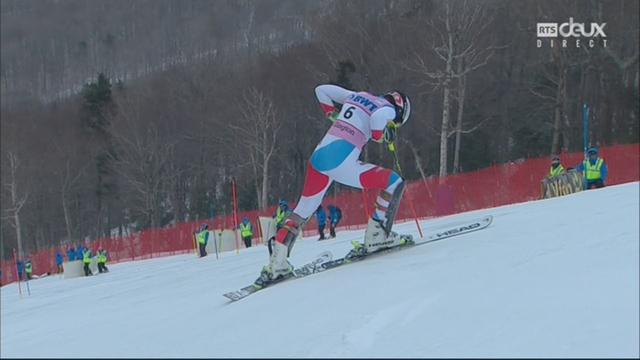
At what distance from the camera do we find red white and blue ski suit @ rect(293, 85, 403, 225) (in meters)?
7.75

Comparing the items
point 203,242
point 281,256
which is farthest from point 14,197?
point 281,256

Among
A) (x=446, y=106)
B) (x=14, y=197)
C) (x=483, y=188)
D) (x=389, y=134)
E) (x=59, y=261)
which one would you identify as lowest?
(x=59, y=261)

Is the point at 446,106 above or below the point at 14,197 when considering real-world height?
above

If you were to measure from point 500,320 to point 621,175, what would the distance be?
1700 centimetres

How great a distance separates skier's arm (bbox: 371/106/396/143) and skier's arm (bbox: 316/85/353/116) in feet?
2.01

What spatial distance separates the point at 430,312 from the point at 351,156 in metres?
3.11

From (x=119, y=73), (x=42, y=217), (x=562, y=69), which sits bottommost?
(x=42, y=217)

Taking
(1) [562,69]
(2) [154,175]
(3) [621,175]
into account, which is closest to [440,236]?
(3) [621,175]

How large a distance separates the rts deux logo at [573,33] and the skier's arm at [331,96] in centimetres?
2698

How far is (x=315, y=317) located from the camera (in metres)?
5.12

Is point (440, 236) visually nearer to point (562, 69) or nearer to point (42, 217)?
point (562, 69)

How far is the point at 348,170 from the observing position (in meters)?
7.75

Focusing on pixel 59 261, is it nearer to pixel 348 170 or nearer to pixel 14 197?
pixel 14 197

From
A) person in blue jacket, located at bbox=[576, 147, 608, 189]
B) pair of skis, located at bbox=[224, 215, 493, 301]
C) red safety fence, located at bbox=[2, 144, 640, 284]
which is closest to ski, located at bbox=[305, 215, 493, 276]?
pair of skis, located at bbox=[224, 215, 493, 301]
